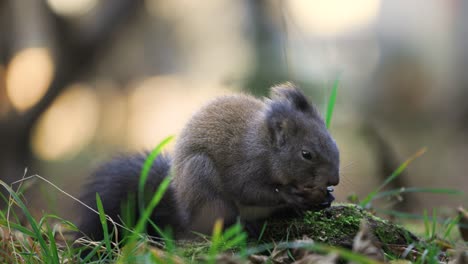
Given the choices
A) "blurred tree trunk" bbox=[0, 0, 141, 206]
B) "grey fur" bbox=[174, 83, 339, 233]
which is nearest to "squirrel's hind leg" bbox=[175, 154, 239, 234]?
"grey fur" bbox=[174, 83, 339, 233]

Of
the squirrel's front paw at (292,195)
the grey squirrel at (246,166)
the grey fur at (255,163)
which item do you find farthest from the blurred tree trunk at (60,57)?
the squirrel's front paw at (292,195)

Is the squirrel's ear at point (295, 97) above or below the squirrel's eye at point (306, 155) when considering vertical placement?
above

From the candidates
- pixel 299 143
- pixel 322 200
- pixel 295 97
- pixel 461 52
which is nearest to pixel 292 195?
pixel 322 200

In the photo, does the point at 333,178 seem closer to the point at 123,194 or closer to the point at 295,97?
the point at 295,97

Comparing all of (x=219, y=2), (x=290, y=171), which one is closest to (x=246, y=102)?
(x=290, y=171)

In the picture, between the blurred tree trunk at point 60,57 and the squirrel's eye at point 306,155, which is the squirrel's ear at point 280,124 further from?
the blurred tree trunk at point 60,57

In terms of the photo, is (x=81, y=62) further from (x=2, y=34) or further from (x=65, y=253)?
(x=65, y=253)
